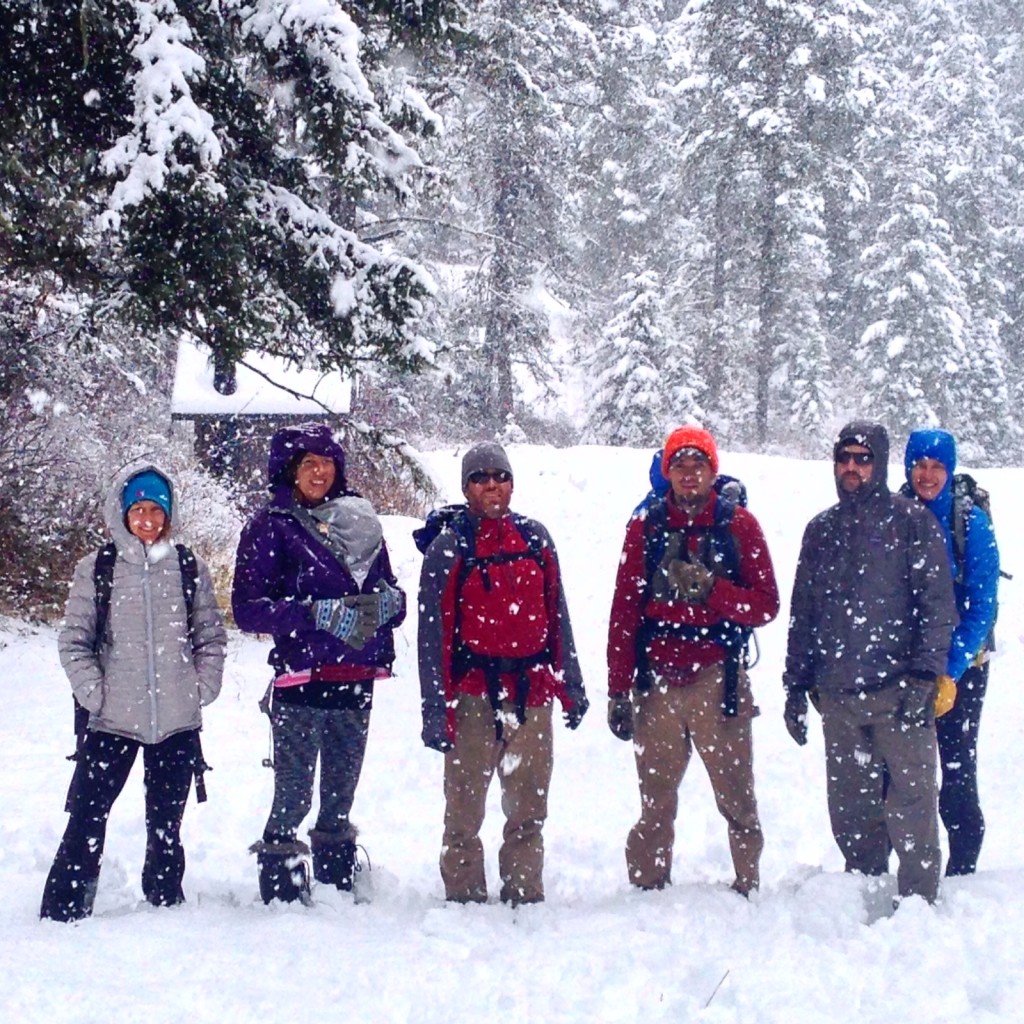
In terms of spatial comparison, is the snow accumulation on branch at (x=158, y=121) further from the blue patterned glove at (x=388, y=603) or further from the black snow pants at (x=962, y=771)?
the black snow pants at (x=962, y=771)

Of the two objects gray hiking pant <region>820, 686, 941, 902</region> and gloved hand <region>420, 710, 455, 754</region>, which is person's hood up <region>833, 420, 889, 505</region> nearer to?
gray hiking pant <region>820, 686, 941, 902</region>

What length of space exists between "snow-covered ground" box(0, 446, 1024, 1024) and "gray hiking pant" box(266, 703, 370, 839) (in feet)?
1.25

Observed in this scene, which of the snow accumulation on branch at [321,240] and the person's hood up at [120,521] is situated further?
the snow accumulation on branch at [321,240]

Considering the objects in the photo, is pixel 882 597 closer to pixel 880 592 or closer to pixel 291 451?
pixel 880 592

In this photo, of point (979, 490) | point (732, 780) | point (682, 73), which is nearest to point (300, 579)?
point (732, 780)

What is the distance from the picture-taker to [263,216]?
661 cm

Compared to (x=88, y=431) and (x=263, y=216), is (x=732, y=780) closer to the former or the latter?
(x=263, y=216)

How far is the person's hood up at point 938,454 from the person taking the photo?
438cm

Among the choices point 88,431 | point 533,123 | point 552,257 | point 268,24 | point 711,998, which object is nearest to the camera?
point 711,998

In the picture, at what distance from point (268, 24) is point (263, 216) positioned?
3.91 feet

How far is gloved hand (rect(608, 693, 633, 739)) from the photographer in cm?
437

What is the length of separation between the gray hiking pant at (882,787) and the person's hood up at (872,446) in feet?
2.80

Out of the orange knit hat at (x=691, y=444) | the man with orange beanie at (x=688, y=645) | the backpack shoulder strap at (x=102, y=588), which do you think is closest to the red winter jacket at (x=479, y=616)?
the man with orange beanie at (x=688, y=645)

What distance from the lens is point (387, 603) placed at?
167 inches
